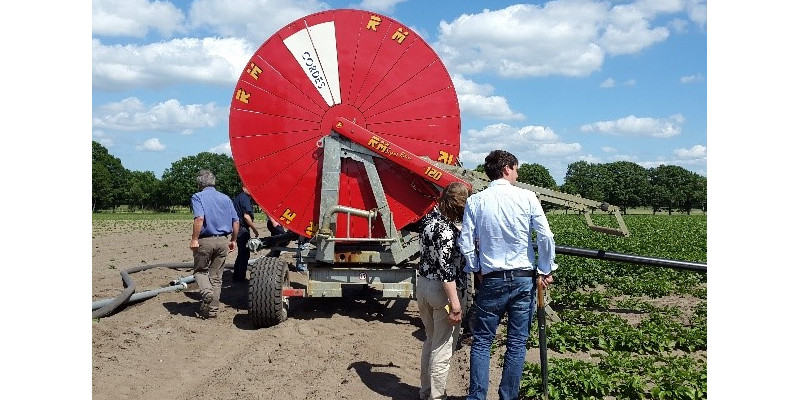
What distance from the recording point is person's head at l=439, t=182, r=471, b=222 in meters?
5.10

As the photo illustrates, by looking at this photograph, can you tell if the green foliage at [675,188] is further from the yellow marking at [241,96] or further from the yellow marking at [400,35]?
the yellow marking at [241,96]

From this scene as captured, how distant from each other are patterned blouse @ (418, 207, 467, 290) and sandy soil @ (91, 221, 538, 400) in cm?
126

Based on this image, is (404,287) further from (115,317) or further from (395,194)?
(115,317)

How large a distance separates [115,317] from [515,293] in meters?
5.87

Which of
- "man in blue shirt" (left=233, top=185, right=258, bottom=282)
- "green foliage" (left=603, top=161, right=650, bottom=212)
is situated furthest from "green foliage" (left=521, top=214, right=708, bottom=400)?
"green foliage" (left=603, top=161, right=650, bottom=212)

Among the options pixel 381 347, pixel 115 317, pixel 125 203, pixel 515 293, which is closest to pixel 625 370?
pixel 515 293

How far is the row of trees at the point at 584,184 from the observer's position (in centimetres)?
9825

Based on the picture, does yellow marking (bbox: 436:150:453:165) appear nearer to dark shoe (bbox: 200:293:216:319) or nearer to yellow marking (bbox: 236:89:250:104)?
yellow marking (bbox: 236:89:250:104)

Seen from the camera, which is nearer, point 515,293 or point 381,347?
point 515,293

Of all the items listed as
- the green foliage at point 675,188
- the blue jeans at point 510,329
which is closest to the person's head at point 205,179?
the blue jeans at point 510,329

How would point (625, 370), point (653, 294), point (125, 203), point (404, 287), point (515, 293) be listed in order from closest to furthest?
1. point (515, 293)
2. point (625, 370)
3. point (404, 287)
4. point (653, 294)
5. point (125, 203)

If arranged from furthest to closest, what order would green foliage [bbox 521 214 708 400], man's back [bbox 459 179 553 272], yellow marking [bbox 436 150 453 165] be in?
1. yellow marking [bbox 436 150 453 165]
2. green foliage [bbox 521 214 708 400]
3. man's back [bbox 459 179 553 272]

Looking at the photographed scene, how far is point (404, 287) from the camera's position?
26.0 feet

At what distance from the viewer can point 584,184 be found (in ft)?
355
